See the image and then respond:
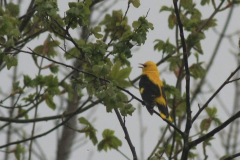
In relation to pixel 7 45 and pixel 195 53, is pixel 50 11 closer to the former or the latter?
Result: pixel 7 45

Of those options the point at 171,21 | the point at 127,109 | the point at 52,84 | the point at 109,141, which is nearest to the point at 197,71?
the point at 171,21

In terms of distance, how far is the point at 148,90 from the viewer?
449 cm

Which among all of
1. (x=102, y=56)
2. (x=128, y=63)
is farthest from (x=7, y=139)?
(x=102, y=56)

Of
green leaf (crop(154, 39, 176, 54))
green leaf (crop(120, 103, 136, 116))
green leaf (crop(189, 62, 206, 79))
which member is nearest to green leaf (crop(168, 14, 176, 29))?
green leaf (crop(154, 39, 176, 54))

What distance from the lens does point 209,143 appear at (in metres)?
3.38

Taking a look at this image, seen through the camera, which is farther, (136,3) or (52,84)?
(52,84)

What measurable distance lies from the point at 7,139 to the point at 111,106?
11.5 ft

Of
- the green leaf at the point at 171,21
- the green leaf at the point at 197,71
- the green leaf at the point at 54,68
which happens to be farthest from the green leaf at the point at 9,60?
the green leaf at the point at 171,21

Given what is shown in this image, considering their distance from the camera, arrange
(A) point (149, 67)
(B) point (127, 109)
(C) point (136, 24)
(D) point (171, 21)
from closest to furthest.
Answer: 1. (B) point (127, 109)
2. (C) point (136, 24)
3. (D) point (171, 21)
4. (A) point (149, 67)

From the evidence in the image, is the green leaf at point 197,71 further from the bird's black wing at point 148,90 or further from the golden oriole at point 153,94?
the bird's black wing at point 148,90

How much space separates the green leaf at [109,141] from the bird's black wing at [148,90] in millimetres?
844

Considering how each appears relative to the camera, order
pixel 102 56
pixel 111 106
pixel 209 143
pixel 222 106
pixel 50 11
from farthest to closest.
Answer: pixel 222 106
pixel 209 143
pixel 102 56
pixel 50 11
pixel 111 106

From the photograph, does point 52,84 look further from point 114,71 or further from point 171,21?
point 171,21

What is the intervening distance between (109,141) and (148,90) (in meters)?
1.20
